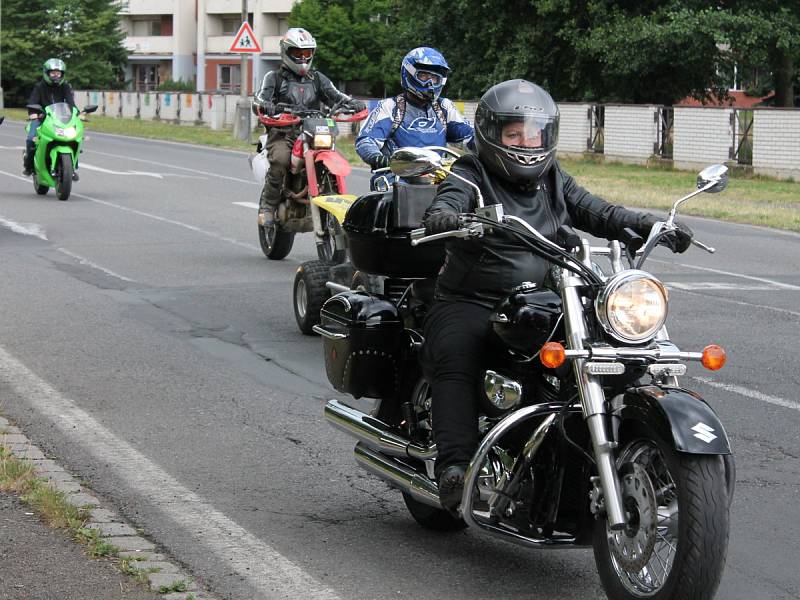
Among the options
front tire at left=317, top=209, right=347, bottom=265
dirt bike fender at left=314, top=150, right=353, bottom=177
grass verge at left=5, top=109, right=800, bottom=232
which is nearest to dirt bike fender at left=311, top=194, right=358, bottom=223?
front tire at left=317, top=209, right=347, bottom=265

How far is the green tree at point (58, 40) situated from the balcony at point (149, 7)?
35.6ft

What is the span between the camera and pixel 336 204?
9.79 m

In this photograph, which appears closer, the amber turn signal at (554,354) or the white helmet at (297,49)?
the amber turn signal at (554,354)

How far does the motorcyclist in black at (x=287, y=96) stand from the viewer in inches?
534

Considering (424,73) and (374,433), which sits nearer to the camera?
(374,433)

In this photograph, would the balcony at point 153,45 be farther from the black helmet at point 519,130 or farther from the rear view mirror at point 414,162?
the rear view mirror at point 414,162

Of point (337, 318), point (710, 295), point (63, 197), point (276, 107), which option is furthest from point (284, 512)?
point (63, 197)

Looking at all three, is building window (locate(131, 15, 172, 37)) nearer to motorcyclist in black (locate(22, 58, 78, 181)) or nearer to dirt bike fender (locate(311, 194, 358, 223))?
motorcyclist in black (locate(22, 58, 78, 181))

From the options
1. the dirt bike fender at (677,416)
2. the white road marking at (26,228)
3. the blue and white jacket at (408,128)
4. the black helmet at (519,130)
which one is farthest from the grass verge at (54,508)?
the white road marking at (26,228)

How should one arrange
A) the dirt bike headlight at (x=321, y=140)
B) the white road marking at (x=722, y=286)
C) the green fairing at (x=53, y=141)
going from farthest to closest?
the green fairing at (x=53, y=141), the white road marking at (x=722, y=286), the dirt bike headlight at (x=321, y=140)

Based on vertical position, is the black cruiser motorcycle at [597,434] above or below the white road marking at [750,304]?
above

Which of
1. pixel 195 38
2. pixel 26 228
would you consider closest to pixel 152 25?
pixel 195 38

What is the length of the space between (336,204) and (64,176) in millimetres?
11627

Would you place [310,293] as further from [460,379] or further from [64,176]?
[64,176]
